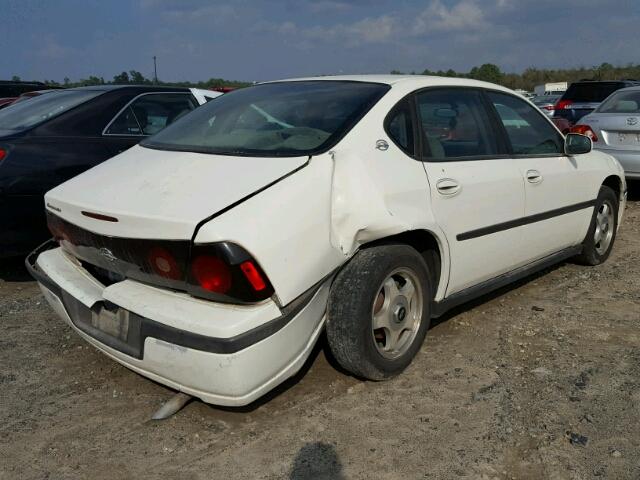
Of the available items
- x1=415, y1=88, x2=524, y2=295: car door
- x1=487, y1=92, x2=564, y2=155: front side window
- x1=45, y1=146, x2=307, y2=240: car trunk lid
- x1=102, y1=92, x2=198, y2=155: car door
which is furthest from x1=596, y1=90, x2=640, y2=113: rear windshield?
x1=45, y1=146, x2=307, y2=240: car trunk lid

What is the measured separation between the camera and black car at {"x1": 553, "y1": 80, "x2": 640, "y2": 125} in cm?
1284

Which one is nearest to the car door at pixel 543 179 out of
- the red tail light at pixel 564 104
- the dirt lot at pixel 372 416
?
the dirt lot at pixel 372 416

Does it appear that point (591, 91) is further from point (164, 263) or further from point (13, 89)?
point (164, 263)

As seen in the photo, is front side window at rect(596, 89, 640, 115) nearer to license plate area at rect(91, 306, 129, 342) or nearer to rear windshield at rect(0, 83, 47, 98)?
license plate area at rect(91, 306, 129, 342)

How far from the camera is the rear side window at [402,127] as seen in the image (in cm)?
311

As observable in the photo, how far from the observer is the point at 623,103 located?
7.66 meters

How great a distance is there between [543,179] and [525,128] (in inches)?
15.5

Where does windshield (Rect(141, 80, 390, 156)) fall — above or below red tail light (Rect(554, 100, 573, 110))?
above

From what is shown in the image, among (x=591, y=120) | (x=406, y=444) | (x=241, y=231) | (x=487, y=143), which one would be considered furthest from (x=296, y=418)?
(x=591, y=120)

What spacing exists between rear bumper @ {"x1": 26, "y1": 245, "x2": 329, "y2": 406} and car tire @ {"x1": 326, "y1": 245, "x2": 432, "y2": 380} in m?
0.12

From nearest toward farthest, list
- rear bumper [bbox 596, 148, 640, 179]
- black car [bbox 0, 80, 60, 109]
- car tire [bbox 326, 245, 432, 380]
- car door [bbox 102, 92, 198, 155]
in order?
car tire [bbox 326, 245, 432, 380] → car door [bbox 102, 92, 198, 155] → rear bumper [bbox 596, 148, 640, 179] → black car [bbox 0, 80, 60, 109]

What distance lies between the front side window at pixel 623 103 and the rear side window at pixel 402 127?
17.5 feet

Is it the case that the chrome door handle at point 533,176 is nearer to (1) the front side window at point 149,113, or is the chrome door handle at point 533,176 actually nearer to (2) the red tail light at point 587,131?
(1) the front side window at point 149,113

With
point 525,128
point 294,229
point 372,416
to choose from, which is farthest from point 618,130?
point 294,229
